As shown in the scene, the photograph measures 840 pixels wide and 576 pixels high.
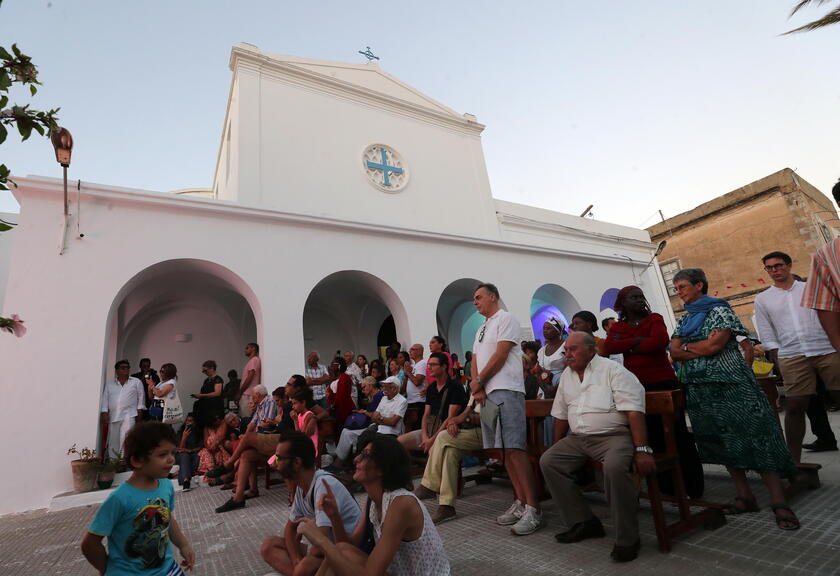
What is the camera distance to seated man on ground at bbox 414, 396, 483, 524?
11.7 ft

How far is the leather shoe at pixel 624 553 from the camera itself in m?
2.41

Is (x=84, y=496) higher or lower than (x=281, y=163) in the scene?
lower

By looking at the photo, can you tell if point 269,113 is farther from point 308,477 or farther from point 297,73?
point 308,477

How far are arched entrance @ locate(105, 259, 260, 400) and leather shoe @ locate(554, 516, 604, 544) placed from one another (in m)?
7.42

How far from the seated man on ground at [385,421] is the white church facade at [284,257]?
2186mm

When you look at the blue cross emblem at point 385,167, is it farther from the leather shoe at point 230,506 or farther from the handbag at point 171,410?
the leather shoe at point 230,506

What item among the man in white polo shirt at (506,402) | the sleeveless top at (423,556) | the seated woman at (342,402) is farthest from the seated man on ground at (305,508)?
the seated woman at (342,402)

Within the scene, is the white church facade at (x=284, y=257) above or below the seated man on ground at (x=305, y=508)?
above

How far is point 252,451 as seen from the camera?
500 centimetres

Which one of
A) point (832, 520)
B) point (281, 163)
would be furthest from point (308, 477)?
point (281, 163)

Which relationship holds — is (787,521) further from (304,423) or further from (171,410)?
(171,410)

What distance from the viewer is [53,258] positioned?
593 cm

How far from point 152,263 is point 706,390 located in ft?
23.3

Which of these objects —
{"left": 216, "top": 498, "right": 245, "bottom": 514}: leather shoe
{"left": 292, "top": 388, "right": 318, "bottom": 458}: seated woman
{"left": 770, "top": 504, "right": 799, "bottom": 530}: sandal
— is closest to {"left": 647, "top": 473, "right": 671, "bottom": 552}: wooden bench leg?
{"left": 770, "top": 504, "right": 799, "bottom": 530}: sandal
